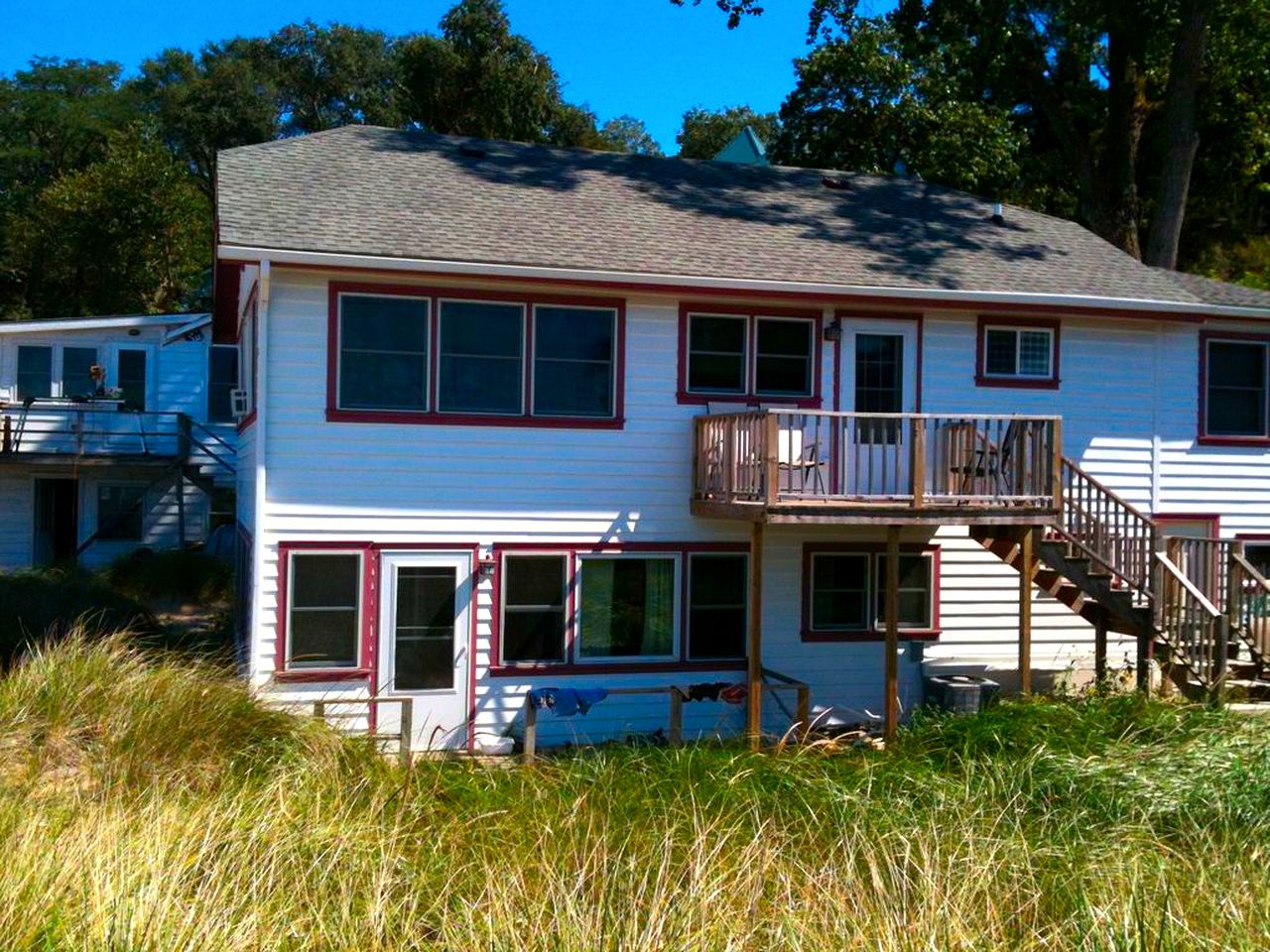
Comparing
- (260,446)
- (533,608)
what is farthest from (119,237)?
(533,608)

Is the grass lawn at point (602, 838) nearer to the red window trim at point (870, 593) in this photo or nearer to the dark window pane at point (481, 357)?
the dark window pane at point (481, 357)

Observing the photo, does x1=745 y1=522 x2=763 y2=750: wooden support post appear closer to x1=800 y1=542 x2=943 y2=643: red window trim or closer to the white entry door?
x1=800 y1=542 x2=943 y2=643: red window trim

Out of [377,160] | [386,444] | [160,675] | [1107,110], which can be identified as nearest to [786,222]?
[377,160]

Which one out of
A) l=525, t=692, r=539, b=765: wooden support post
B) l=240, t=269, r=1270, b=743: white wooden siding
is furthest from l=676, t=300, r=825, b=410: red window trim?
l=525, t=692, r=539, b=765: wooden support post

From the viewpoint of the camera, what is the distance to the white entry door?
1301 centimetres

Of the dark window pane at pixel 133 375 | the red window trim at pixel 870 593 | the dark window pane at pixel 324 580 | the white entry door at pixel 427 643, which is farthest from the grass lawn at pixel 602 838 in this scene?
the dark window pane at pixel 133 375

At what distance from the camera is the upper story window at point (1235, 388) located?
16.3 meters

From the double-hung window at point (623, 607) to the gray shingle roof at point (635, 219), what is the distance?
332 centimetres

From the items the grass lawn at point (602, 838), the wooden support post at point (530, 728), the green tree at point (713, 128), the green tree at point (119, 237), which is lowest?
the wooden support post at point (530, 728)

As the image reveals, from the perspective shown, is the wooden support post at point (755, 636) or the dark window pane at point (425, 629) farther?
the dark window pane at point (425, 629)

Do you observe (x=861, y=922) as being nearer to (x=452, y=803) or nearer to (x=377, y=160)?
(x=452, y=803)

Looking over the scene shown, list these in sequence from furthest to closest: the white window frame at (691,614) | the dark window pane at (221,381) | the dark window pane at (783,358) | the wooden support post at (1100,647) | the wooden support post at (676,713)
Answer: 1. the dark window pane at (221,381)
2. the dark window pane at (783,358)
3. the wooden support post at (1100,647)
4. the white window frame at (691,614)
5. the wooden support post at (676,713)

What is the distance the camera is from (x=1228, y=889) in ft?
20.8

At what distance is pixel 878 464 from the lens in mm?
13773
